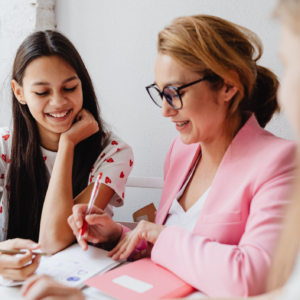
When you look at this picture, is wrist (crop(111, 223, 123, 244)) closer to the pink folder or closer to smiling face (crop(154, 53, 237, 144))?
the pink folder

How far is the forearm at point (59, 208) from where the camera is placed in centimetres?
118

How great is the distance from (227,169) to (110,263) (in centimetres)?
45

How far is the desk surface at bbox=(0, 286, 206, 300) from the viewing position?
2.75 feet

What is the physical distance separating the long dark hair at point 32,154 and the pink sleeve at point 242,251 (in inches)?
27.4

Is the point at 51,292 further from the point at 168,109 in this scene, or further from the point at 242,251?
the point at 168,109

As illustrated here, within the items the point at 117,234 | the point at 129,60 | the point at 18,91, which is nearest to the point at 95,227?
the point at 117,234

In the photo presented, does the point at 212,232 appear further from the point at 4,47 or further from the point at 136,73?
the point at 4,47

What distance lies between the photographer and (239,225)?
0.99m

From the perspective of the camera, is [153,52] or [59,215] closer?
[59,215]

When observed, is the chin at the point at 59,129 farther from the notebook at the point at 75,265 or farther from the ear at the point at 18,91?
the notebook at the point at 75,265

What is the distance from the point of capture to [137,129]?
84.7 inches

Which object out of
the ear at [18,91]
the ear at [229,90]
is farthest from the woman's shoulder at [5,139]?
the ear at [229,90]

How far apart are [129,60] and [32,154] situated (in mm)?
915

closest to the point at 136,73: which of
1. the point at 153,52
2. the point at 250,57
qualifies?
the point at 153,52
